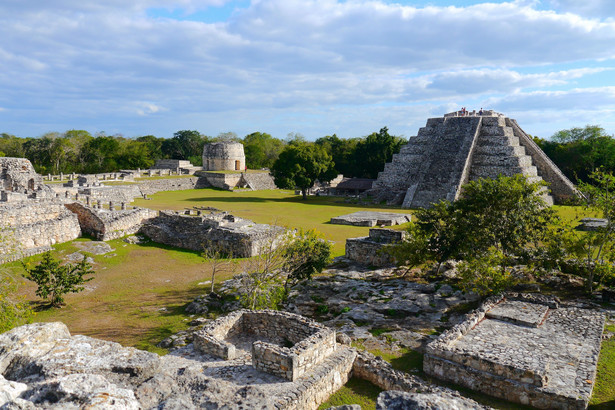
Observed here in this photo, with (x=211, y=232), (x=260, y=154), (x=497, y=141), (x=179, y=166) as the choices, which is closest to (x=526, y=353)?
(x=211, y=232)

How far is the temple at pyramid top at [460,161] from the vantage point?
3778cm

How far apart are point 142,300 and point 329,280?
23.3ft

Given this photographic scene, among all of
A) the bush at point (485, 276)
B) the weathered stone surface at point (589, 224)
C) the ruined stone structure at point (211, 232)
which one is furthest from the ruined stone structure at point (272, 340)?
the weathered stone surface at point (589, 224)

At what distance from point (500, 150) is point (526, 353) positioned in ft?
111

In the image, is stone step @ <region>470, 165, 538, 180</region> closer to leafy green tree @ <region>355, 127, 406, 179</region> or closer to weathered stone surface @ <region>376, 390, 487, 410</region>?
leafy green tree @ <region>355, 127, 406, 179</region>

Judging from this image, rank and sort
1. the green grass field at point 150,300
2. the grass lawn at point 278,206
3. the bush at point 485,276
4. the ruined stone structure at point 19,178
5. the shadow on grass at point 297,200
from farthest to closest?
the shadow on grass at point 297,200 → the ruined stone structure at point 19,178 → the grass lawn at point 278,206 → the bush at point 485,276 → the green grass field at point 150,300

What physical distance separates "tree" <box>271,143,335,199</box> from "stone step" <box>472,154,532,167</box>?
14.6 m

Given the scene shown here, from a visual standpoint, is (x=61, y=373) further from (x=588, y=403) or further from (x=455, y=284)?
(x=455, y=284)

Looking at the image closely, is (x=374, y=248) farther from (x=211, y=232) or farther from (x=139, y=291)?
(x=139, y=291)

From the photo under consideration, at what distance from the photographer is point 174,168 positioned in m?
58.1

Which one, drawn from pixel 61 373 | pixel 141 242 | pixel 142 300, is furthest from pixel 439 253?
pixel 141 242

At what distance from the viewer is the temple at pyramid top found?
124 feet

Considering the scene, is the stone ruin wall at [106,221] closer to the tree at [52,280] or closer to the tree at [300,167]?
the tree at [52,280]

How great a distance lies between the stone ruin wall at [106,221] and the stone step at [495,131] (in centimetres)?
3401
